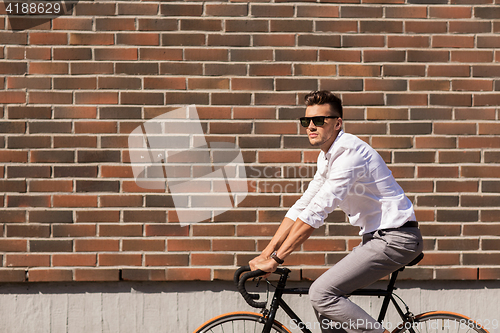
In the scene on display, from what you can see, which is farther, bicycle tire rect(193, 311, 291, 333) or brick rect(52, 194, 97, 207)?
brick rect(52, 194, 97, 207)

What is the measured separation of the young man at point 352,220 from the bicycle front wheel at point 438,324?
0.42 m

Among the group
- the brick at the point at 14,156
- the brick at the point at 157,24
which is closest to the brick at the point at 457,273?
the brick at the point at 157,24

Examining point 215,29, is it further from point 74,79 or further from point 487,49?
point 487,49

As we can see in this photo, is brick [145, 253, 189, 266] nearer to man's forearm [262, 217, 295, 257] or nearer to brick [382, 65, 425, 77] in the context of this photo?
man's forearm [262, 217, 295, 257]

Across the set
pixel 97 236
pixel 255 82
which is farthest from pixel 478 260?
pixel 97 236

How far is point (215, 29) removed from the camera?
3256 mm

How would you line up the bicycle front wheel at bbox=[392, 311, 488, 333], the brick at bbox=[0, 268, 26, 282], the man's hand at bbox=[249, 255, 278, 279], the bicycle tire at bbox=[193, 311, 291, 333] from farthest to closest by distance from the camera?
the brick at bbox=[0, 268, 26, 282]
the bicycle front wheel at bbox=[392, 311, 488, 333]
the bicycle tire at bbox=[193, 311, 291, 333]
the man's hand at bbox=[249, 255, 278, 279]

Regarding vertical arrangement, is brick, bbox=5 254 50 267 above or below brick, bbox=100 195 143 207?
below

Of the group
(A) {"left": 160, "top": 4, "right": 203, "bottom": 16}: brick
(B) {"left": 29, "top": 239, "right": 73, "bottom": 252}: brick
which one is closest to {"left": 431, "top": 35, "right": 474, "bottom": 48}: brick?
(A) {"left": 160, "top": 4, "right": 203, "bottom": 16}: brick

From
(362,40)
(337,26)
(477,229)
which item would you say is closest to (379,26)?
(362,40)

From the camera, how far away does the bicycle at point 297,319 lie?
2.39 m

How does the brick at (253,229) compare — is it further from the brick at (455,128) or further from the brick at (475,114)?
the brick at (475,114)

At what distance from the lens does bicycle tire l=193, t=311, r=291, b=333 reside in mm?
2434

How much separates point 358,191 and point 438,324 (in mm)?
1050
